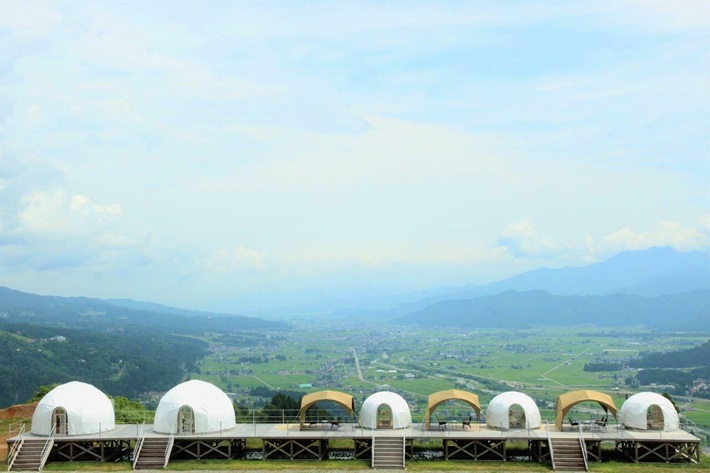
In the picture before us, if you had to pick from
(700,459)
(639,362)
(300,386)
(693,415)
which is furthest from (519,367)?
(700,459)

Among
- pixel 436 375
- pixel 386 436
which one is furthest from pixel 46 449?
pixel 436 375

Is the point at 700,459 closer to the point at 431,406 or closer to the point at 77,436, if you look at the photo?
the point at 431,406

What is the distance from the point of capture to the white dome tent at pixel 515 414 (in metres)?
32.2

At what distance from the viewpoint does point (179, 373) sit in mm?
154375

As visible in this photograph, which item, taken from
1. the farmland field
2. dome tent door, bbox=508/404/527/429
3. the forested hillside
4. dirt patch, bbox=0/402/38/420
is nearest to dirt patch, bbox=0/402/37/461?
dirt patch, bbox=0/402/38/420

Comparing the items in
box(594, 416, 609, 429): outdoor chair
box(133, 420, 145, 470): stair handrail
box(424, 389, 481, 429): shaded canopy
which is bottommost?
box(133, 420, 145, 470): stair handrail

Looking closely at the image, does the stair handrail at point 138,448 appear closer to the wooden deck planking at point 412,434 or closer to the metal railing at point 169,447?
the wooden deck planking at point 412,434

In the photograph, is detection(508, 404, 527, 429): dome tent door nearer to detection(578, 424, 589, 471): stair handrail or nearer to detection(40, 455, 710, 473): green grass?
detection(40, 455, 710, 473): green grass

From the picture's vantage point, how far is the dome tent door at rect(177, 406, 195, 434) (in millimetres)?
32125

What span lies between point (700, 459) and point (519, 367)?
132m

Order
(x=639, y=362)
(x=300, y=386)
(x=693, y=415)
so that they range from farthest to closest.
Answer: (x=639, y=362) < (x=300, y=386) < (x=693, y=415)

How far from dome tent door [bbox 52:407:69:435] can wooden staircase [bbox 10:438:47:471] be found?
0.81 meters

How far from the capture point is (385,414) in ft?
107

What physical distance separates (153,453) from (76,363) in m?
118
